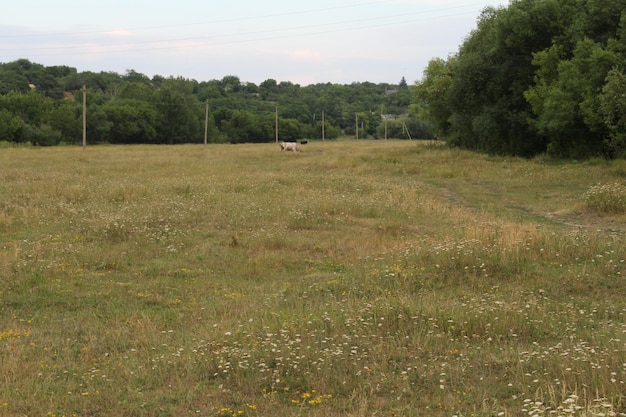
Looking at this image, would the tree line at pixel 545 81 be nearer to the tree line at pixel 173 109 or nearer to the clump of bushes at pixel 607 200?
the clump of bushes at pixel 607 200

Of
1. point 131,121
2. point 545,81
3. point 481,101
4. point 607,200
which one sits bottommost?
point 607,200

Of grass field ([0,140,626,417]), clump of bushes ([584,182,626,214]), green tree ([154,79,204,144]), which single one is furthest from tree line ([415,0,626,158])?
green tree ([154,79,204,144])

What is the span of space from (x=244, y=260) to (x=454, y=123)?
35.6 metres

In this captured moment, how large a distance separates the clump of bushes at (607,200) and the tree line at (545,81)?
22.1 feet

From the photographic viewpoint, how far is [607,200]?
16328 millimetres

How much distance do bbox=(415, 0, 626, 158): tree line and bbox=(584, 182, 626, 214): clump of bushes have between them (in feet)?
22.1

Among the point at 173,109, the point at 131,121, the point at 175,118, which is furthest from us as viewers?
the point at 175,118

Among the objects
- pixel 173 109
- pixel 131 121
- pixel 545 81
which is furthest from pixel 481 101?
pixel 173 109

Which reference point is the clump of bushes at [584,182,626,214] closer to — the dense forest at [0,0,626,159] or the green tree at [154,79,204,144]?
the dense forest at [0,0,626,159]

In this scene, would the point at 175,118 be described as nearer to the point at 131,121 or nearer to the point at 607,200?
the point at 131,121

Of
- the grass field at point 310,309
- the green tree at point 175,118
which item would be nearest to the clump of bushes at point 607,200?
the grass field at point 310,309

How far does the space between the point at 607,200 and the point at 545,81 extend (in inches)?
769

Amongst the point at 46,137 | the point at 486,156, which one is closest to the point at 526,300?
the point at 486,156

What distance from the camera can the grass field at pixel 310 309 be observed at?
5.20m
